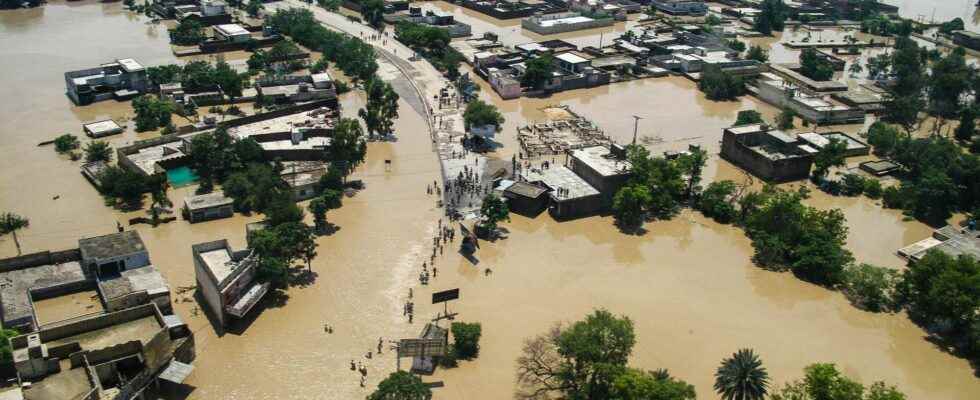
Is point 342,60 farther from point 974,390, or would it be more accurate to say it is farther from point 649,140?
point 974,390

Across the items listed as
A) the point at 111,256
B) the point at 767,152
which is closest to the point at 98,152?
the point at 111,256

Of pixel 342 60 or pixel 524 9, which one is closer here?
pixel 342 60

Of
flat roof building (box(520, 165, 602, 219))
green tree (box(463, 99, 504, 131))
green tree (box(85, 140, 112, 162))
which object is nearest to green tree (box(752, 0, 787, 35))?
green tree (box(463, 99, 504, 131))

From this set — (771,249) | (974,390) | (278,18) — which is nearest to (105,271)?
(771,249)

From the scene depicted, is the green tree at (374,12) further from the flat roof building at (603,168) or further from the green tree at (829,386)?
the green tree at (829,386)

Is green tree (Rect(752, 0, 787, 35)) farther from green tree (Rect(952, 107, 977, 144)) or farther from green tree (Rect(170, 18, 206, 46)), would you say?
green tree (Rect(170, 18, 206, 46))

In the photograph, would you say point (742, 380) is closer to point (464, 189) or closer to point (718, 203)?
point (718, 203)
